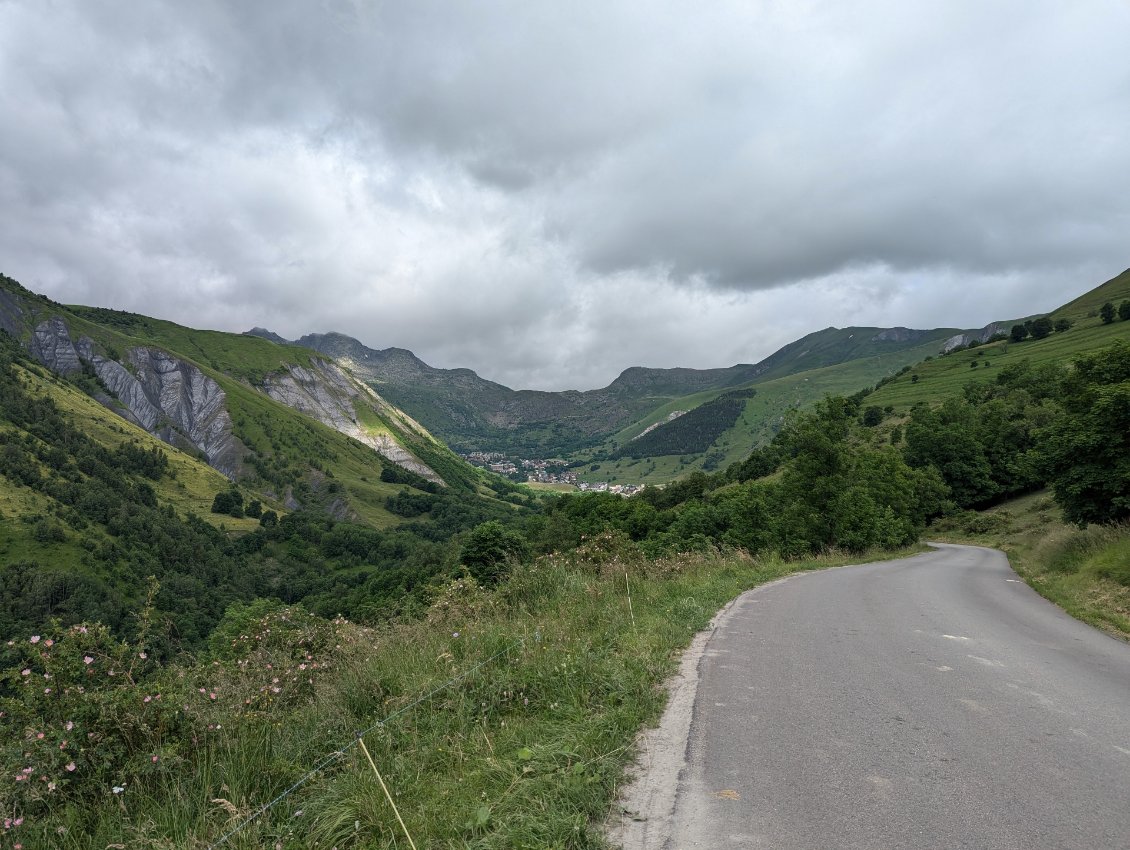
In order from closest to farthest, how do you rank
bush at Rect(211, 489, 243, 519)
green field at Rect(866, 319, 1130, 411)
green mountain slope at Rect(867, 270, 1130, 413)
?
green field at Rect(866, 319, 1130, 411) < green mountain slope at Rect(867, 270, 1130, 413) < bush at Rect(211, 489, 243, 519)

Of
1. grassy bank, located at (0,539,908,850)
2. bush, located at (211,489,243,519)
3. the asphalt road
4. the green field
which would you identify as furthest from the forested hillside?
bush, located at (211,489,243,519)

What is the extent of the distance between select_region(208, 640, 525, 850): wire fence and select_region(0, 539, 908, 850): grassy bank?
0.03m

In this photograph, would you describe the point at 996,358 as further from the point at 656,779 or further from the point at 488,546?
the point at 656,779

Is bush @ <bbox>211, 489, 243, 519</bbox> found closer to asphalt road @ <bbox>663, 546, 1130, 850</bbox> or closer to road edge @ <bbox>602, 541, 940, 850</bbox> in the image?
asphalt road @ <bbox>663, 546, 1130, 850</bbox>

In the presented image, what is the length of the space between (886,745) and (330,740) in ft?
16.8

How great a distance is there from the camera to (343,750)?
4.71 metres

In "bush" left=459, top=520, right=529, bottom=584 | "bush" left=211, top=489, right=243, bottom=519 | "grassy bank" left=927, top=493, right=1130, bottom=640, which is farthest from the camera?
"bush" left=211, top=489, right=243, bottom=519

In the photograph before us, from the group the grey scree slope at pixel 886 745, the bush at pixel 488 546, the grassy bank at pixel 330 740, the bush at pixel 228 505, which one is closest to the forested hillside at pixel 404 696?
the grassy bank at pixel 330 740

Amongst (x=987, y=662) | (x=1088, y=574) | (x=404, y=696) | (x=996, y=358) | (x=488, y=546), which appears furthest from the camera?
(x=996, y=358)

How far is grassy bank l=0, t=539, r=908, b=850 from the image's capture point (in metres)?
3.71

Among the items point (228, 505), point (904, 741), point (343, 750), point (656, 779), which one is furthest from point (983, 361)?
point (228, 505)

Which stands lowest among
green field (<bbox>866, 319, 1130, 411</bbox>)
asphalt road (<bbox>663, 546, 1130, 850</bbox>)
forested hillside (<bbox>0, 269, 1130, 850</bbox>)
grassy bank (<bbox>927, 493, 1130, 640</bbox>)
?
grassy bank (<bbox>927, 493, 1130, 640</bbox>)

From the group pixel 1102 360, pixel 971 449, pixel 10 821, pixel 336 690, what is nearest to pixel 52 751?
pixel 10 821

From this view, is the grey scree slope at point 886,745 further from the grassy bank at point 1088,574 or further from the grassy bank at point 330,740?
the grassy bank at point 1088,574
